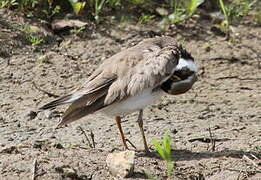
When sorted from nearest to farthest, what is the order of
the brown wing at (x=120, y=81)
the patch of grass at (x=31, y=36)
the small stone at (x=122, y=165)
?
the small stone at (x=122, y=165), the brown wing at (x=120, y=81), the patch of grass at (x=31, y=36)

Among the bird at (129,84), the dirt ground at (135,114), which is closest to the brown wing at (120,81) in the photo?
the bird at (129,84)

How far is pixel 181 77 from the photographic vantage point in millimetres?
5836

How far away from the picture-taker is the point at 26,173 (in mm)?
5016

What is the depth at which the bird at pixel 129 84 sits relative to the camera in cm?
559

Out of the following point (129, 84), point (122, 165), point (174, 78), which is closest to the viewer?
point (122, 165)

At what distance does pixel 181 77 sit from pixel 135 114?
1.22 m

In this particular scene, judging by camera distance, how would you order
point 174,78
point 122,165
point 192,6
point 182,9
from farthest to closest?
1. point 182,9
2. point 192,6
3. point 174,78
4. point 122,165

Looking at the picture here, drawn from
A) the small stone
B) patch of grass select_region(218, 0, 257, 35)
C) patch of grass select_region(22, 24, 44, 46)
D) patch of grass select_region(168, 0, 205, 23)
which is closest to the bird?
the small stone

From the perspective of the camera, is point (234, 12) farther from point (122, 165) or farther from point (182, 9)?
point (122, 165)

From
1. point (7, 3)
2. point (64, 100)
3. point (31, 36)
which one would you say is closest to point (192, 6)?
point (31, 36)

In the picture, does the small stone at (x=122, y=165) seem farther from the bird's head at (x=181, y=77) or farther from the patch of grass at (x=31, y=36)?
the patch of grass at (x=31, y=36)

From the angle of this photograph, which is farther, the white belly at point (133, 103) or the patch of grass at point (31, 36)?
the patch of grass at point (31, 36)

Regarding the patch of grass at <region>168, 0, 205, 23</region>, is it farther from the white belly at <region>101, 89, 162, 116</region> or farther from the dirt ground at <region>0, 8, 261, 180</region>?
the white belly at <region>101, 89, 162, 116</region>

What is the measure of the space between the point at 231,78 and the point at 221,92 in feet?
1.12
